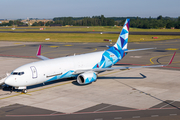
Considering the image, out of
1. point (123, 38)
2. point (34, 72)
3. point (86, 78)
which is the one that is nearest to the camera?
point (34, 72)

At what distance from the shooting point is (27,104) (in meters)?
26.7

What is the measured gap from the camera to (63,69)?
110ft

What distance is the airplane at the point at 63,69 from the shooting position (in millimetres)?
29484

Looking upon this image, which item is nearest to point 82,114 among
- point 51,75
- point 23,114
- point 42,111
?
point 42,111

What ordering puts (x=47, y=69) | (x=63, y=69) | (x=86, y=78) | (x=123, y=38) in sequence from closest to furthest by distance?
(x=47, y=69) < (x=86, y=78) < (x=63, y=69) < (x=123, y=38)

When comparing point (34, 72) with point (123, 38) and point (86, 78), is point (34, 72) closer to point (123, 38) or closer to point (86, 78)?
point (86, 78)

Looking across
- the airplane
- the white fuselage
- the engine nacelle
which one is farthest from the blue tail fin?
the engine nacelle

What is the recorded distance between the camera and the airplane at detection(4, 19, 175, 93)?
29.5m

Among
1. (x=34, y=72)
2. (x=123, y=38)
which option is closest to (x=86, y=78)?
(x=34, y=72)

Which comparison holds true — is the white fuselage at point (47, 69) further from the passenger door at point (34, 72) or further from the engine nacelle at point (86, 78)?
the engine nacelle at point (86, 78)

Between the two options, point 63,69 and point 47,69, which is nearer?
point 47,69

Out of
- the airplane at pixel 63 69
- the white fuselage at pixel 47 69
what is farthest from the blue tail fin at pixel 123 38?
the white fuselage at pixel 47 69

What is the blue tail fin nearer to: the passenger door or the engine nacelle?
the engine nacelle

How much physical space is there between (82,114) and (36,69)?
34.8 ft
